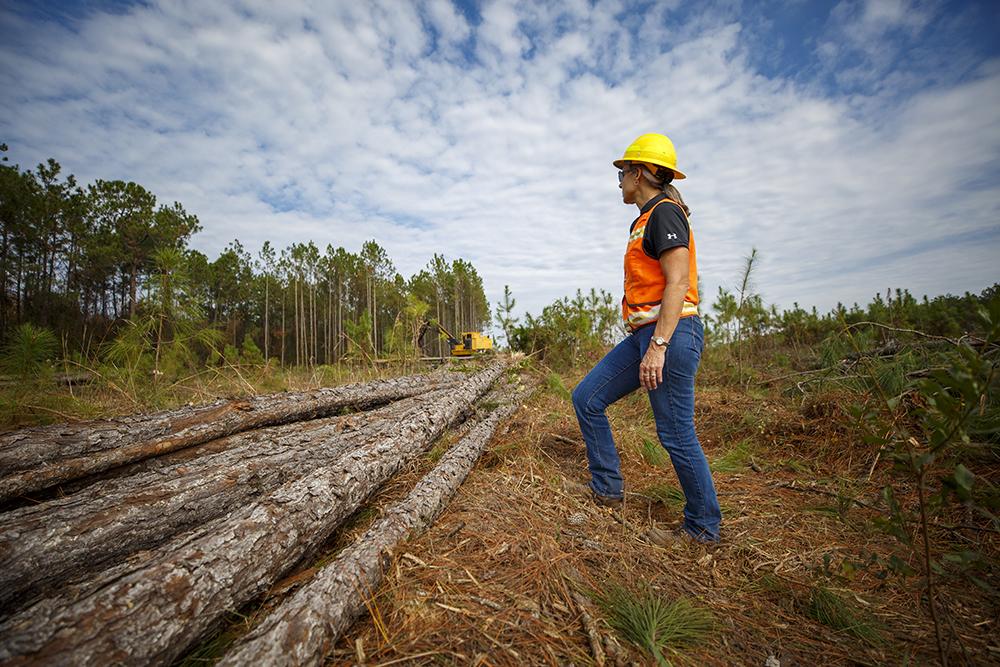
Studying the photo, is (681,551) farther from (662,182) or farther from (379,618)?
(662,182)

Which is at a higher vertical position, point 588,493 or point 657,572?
point 588,493

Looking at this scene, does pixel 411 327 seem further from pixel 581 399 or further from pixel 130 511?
pixel 130 511

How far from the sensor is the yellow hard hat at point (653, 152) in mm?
2395

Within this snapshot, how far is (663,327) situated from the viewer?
2184mm

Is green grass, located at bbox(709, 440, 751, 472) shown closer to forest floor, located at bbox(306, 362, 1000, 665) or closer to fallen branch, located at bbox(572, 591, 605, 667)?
forest floor, located at bbox(306, 362, 1000, 665)

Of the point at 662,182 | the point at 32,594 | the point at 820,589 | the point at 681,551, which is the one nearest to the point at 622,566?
the point at 681,551

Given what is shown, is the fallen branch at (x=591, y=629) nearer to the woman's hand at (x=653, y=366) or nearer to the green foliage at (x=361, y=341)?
the woman's hand at (x=653, y=366)

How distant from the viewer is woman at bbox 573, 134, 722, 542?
220cm

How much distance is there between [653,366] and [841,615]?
1292mm

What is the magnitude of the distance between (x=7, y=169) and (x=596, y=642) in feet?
83.9

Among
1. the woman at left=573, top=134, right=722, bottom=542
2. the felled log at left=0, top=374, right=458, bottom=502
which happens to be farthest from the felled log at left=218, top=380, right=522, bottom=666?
the felled log at left=0, top=374, right=458, bottom=502

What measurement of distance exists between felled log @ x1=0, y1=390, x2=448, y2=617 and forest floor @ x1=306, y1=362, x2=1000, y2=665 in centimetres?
79

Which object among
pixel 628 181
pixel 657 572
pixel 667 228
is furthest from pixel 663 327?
pixel 657 572

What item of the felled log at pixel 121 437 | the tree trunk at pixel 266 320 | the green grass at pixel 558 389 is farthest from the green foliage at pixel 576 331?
the tree trunk at pixel 266 320
